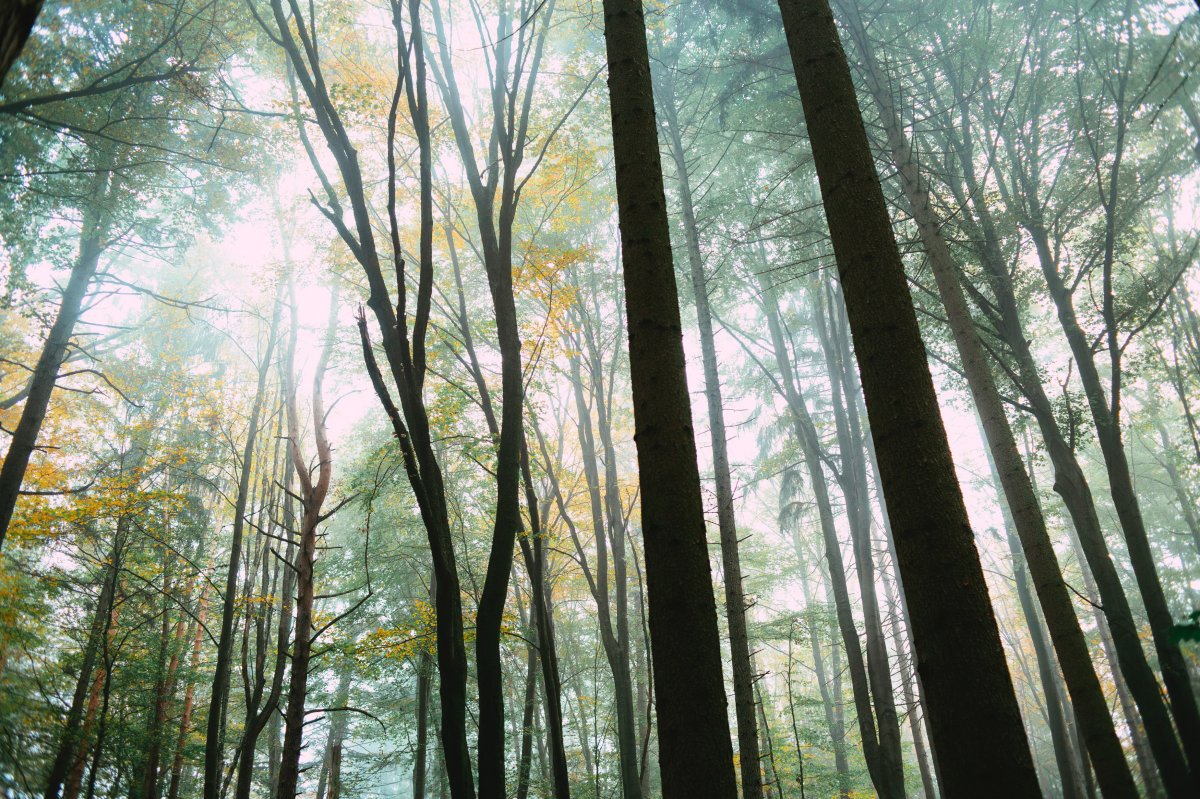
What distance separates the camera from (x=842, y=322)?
38.0 feet

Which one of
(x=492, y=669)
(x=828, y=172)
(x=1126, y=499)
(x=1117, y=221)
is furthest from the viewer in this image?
(x=1117, y=221)

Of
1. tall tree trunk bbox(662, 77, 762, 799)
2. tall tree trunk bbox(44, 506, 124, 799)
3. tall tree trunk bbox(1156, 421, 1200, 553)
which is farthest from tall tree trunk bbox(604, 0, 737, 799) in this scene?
tall tree trunk bbox(1156, 421, 1200, 553)

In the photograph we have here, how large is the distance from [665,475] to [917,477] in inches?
31.9

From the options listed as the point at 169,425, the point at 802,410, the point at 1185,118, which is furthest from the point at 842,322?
the point at 169,425

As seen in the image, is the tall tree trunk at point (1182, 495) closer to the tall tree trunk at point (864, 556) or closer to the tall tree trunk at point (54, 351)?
the tall tree trunk at point (864, 556)

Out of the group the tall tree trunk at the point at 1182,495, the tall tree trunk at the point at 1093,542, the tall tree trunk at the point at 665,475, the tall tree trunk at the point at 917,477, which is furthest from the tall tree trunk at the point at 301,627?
the tall tree trunk at the point at 1182,495

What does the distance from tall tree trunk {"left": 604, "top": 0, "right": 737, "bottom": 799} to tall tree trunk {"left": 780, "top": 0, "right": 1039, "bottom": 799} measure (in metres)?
0.63

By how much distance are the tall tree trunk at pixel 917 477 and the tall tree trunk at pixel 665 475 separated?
24.8 inches

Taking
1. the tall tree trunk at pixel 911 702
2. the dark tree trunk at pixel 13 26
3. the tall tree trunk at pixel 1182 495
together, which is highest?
the tall tree trunk at pixel 1182 495

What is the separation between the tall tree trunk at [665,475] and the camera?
179 cm

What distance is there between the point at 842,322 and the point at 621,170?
A: 1005 cm

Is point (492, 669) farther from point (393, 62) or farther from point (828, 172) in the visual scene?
point (393, 62)

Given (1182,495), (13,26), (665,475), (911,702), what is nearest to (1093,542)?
(665,475)

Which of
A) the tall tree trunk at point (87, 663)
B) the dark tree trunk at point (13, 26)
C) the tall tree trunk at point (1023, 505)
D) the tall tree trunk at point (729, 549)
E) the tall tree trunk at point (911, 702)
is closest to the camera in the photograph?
the dark tree trunk at point (13, 26)
